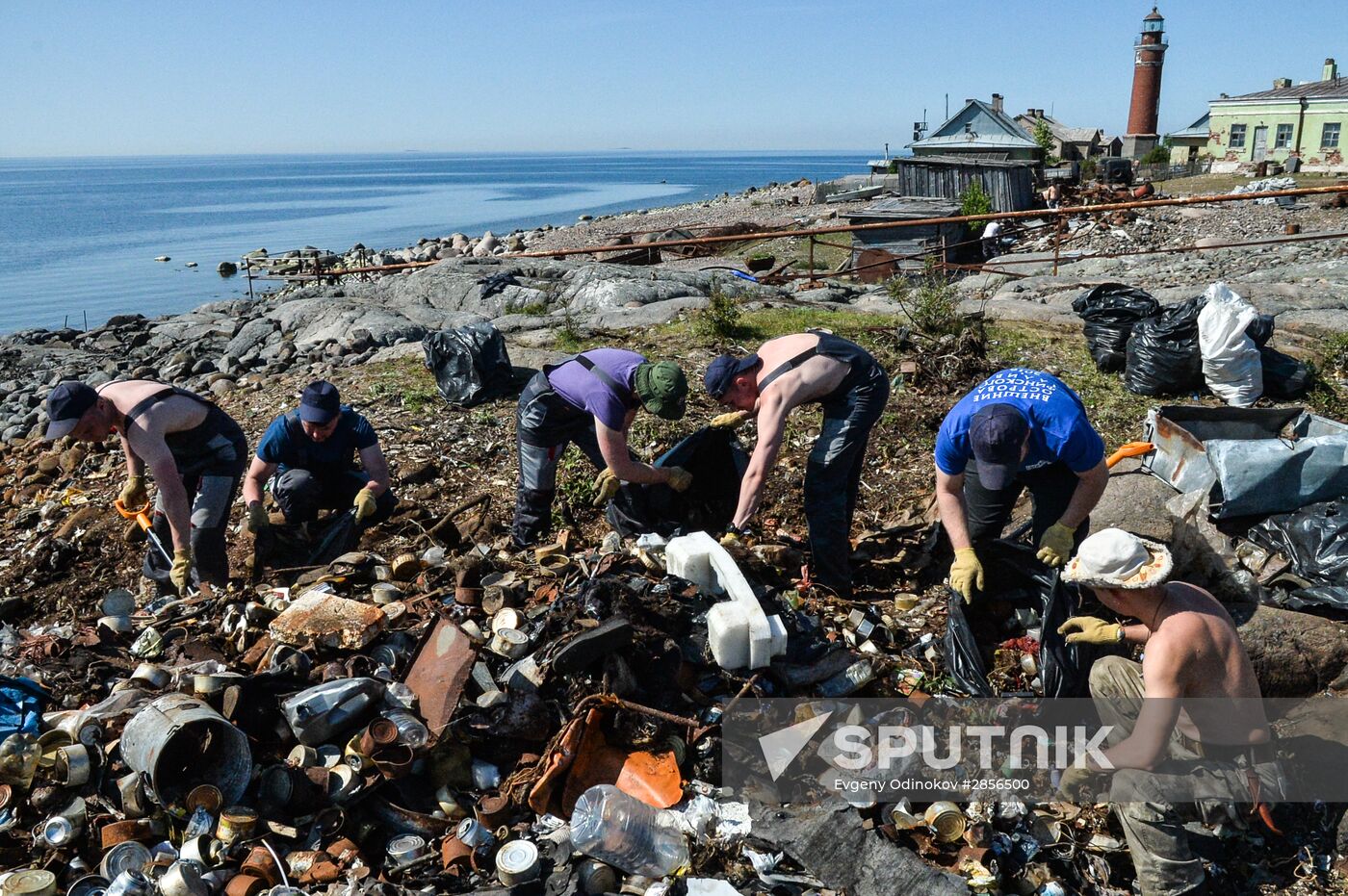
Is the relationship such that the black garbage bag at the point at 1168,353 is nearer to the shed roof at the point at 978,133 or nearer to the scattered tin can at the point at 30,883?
the scattered tin can at the point at 30,883

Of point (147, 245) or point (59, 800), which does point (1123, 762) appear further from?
point (147, 245)

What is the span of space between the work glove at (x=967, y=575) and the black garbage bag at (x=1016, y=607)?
3 centimetres

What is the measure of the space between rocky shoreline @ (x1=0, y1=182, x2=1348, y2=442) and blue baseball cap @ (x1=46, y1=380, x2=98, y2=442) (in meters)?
4.22

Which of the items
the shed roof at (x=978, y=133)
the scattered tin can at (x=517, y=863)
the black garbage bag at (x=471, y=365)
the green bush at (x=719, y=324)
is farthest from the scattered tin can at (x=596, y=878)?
the shed roof at (x=978, y=133)

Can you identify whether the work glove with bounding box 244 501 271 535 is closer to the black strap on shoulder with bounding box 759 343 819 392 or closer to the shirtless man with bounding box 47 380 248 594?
the shirtless man with bounding box 47 380 248 594

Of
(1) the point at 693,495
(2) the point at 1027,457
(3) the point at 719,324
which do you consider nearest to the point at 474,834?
(1) the point at 693,495

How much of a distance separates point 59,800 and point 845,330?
258 inches

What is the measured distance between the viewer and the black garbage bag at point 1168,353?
20.5 feet

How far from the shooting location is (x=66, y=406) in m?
4.16

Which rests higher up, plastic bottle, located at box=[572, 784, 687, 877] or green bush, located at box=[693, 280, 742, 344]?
green bush, located at box=[693, 280, 742, 344]

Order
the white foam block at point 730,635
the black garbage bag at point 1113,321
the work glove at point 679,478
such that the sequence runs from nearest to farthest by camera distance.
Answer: the white foam block at point 730,635, the work glove at point 679,478, the black garbage bag at point 1113,321

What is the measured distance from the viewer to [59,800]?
9.82 feet

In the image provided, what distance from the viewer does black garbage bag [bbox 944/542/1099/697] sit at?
132 inches

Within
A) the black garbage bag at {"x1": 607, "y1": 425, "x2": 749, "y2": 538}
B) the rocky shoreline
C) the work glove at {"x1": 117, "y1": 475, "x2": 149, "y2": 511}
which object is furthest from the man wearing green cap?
the rocky shoreline
